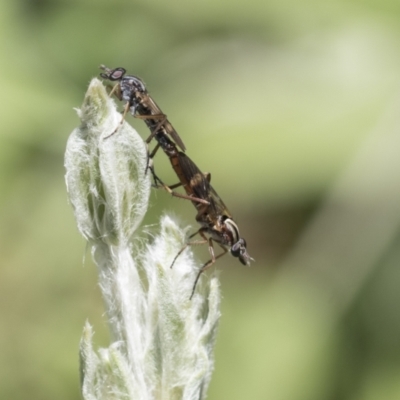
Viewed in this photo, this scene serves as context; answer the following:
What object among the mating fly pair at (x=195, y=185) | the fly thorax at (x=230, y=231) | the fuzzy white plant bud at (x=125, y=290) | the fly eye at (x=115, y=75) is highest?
the fly eye at (x=115, y=75)

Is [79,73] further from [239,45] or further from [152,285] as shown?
[152,285]

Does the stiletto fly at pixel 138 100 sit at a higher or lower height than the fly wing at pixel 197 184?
higher

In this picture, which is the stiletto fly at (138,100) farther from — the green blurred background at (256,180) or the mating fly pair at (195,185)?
the green blurred background at (256,180)

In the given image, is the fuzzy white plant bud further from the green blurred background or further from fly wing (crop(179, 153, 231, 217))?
the green blurred background

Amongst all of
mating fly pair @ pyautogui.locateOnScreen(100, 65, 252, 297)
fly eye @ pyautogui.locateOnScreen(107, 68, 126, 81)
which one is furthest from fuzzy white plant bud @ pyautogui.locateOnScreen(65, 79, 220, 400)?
Result: fly eye @ pyautogui.locateOnScreen(107, 68, 126, 81)

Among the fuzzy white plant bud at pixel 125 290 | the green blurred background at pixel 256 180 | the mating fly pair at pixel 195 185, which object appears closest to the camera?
the fuzzy white plant bud at pixel 125 290

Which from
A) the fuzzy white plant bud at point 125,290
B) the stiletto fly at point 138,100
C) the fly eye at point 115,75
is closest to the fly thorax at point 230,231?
the stiletto fly at point 138,100

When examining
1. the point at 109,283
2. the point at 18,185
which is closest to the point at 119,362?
the point at 109,283
